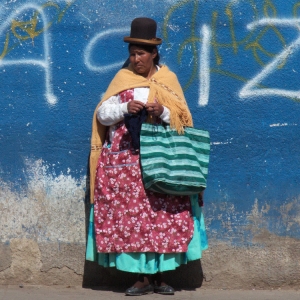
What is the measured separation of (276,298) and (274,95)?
50.7 inches

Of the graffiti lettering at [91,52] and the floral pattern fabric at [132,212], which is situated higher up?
the graffiti lettering at [91,52]

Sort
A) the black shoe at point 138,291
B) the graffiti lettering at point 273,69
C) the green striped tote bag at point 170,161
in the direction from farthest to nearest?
1. the graffiti lettering at point 273,69
2. the black shoe at point 138,291
3. the green striped tote bag at point 170,161

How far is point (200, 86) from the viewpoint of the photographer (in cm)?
479

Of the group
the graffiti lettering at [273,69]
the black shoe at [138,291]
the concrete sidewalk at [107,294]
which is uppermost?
the graffiti lettering at [273,69]

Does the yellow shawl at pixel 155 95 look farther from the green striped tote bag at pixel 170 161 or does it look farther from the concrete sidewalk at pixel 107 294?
the concrete sidewalk at pixel 107 294

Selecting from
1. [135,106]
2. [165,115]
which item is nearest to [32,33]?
[135,106]

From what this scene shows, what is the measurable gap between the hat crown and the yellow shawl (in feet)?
0.79

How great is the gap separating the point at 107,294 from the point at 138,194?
2.42ft

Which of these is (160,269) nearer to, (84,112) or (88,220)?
(88,220)

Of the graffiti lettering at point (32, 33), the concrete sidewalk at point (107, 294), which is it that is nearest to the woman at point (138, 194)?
the concrete sidewalk at point (107, 294)

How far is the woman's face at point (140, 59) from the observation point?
4.53 meters

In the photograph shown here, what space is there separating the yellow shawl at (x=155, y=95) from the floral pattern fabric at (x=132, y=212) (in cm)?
8

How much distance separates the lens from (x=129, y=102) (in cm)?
441

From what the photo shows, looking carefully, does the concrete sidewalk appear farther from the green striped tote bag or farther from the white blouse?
the white blouse
